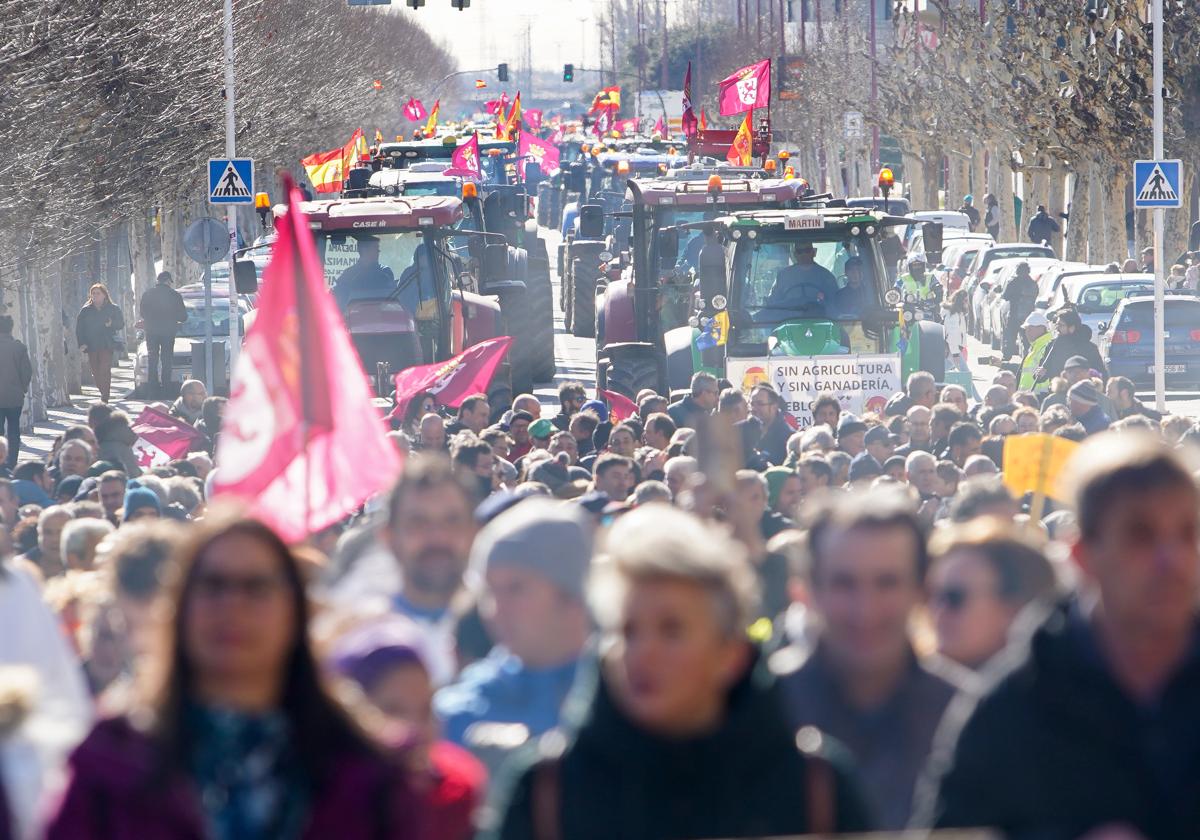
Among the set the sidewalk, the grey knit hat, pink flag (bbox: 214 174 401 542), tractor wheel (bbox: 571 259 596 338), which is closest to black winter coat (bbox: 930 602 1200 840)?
the grey knit hat

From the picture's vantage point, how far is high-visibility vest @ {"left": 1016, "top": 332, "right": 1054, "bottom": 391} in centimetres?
2077

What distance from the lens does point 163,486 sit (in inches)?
417

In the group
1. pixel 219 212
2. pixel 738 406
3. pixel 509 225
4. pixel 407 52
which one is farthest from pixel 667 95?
pixel 738 406

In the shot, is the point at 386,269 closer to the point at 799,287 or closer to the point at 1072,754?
the point at 799,287

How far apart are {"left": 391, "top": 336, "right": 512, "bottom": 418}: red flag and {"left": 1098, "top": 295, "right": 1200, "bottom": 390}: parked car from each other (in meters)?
12.8

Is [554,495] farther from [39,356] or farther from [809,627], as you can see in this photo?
[39,356]

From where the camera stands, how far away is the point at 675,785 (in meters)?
3.62

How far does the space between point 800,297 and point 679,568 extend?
49.9ft

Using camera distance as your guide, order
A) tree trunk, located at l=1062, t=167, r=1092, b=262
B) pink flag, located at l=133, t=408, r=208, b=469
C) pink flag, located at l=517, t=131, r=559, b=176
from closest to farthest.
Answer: pink flag, located at l=133, t=408, r=208, b=469 < tree trunk, located at l=1062, t=167, r=1092, b=262 < pink flag, located at l=517, t=131, r=559, b=176

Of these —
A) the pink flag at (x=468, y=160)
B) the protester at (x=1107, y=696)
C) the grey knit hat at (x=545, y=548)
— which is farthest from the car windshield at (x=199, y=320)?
the protester at (x=1107, y=696)

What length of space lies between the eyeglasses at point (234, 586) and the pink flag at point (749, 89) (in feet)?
93.2

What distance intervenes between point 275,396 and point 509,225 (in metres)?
26.3

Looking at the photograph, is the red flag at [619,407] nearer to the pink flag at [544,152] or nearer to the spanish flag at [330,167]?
the spanish flag at [330,167]

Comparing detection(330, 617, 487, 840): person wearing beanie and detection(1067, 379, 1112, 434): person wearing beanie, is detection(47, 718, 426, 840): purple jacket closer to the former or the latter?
detection(330, 617, 487, 840): person wearing beanie
